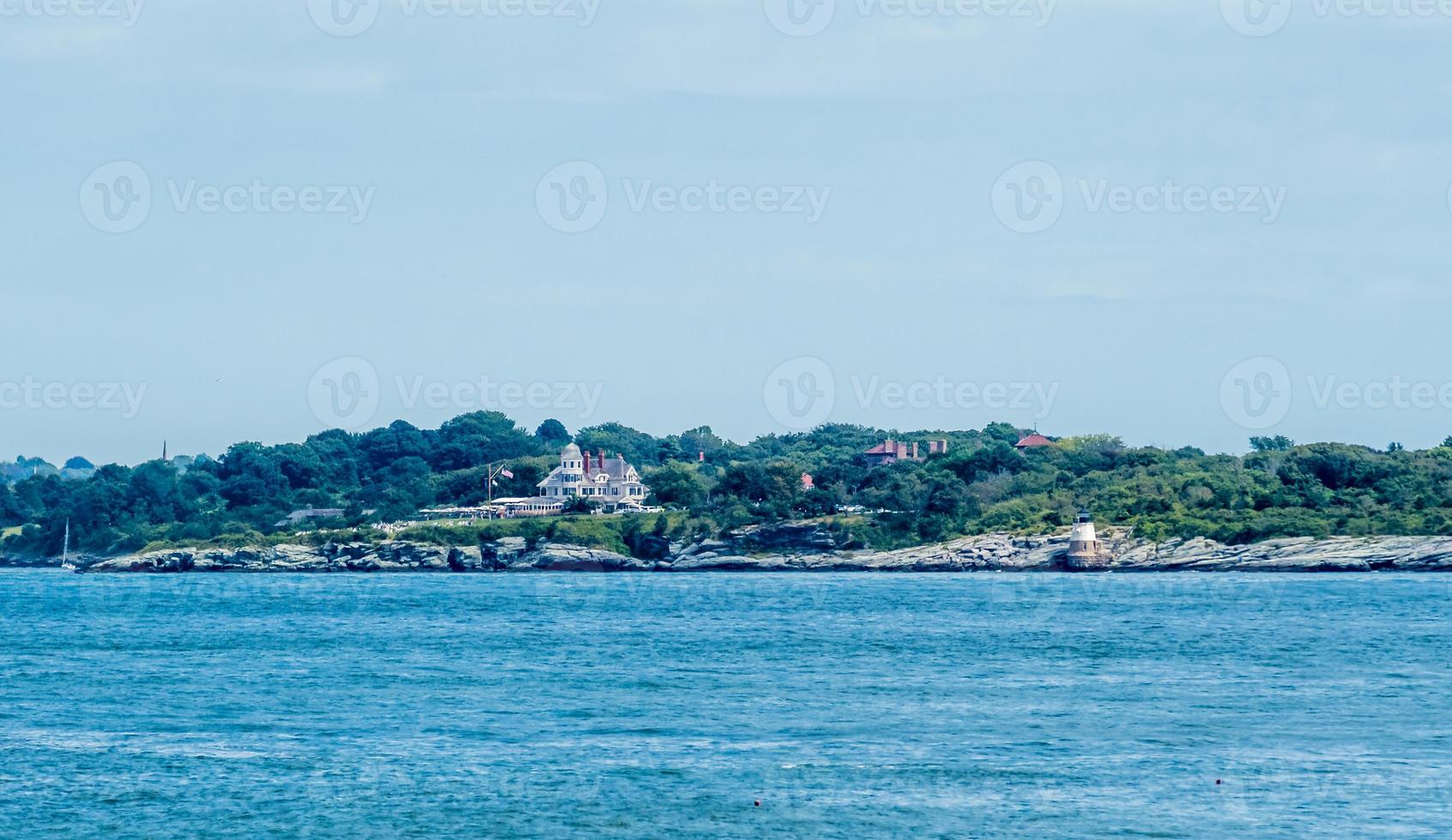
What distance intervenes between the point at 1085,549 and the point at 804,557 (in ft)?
75.6

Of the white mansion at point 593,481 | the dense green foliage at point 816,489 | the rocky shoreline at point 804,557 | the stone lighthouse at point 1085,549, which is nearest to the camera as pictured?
the rocky shoreline at point 804,557

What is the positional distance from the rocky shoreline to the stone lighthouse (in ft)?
2.40

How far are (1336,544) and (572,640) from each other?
5937 cm

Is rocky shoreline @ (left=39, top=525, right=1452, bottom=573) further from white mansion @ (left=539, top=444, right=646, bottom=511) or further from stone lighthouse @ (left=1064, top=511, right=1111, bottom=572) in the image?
white mansion @ (left=539, top=444, right=646, bottom=511)

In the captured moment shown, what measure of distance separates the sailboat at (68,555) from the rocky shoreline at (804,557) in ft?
7.97

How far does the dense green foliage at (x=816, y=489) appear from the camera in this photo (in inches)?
4345

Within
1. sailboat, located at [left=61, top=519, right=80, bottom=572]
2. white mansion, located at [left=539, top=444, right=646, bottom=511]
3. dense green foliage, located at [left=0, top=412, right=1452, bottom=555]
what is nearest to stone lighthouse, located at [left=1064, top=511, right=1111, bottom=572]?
dense green foliage, located at [left=0, top=412, right=1452, bottom=555]

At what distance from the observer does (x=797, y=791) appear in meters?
26.3

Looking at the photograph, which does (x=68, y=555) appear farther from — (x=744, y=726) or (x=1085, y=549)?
(x=744, y=726)

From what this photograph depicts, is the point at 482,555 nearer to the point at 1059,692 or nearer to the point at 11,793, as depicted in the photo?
the point at 1059,692

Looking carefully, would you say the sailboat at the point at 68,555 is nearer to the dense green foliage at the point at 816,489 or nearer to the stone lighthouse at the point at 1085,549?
the dense green foliage at the point at 816,489

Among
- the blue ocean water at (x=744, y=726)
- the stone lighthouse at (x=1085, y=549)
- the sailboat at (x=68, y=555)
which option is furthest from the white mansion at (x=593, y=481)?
the blue ocean water at (x=744, y=726)

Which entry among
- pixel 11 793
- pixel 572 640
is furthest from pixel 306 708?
pixel 572 640

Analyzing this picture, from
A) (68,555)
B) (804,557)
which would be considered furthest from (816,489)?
(68,555)
